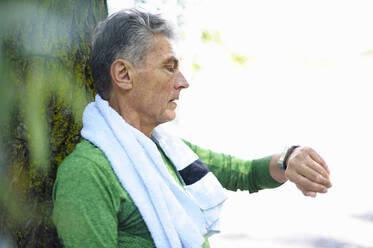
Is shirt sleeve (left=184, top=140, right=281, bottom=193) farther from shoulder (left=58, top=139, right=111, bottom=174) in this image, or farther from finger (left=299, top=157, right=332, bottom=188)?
shoulder (left=58, top=139, right=111, bottom=174)

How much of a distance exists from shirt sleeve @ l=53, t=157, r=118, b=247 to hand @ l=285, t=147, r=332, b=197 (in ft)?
2.31

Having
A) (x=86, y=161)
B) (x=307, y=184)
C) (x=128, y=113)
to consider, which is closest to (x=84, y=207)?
(x=86, y=161)

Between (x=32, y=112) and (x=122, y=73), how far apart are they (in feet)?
1.18

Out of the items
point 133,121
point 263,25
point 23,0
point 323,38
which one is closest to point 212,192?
point 133,121

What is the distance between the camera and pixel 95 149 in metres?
1.54

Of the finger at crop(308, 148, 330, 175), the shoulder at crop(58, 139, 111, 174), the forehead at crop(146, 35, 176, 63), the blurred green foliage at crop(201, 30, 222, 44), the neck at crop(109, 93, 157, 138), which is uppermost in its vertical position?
the blurred green foliage at crop(201, 30, 222, 44)

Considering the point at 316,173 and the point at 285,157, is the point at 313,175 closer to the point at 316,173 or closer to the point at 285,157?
the point at 316,173

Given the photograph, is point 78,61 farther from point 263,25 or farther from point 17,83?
point 263,25

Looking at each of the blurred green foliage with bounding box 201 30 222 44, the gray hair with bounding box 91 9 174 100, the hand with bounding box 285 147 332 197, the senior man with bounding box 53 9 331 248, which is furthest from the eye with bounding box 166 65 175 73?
the blurred green foliage with bounding box 201 30 222 44

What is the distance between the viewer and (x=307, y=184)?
5.55 ft

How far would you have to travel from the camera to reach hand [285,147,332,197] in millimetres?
1674

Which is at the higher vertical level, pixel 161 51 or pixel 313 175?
pixel 161 51

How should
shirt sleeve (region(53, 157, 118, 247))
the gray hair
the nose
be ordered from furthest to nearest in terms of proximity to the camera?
1. the nose
2. the gray hair
3. shirt sleeve (region(53, 157, 118, 247))

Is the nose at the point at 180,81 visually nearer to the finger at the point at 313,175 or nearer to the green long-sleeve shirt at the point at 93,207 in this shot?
the green long-sleeve shirt at the point at 93,207
